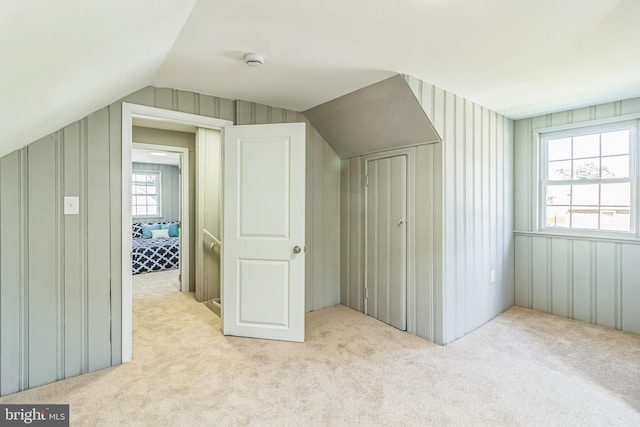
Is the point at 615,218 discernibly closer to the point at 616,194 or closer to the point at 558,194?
the point at 616,194

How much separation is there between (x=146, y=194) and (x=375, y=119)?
660 cm

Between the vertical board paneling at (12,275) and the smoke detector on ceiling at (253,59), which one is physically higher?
the smoke detector on ceiling at (253,59)

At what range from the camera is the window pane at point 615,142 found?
2.94 metres

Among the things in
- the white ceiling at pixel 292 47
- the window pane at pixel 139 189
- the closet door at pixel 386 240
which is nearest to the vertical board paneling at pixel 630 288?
the white ceiling at pixel 292 47

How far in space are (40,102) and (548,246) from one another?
4.39 meters

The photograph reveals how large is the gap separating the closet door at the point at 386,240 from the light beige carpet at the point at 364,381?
272mm

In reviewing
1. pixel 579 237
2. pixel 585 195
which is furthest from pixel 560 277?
pixel 585 195

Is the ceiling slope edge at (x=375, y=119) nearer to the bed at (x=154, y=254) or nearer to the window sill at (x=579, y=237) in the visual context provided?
the window sill at (x=579, y=237)

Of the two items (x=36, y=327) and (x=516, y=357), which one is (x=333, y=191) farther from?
(x=36, y=327)

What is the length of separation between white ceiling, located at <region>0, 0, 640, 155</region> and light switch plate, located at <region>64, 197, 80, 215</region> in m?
0.42

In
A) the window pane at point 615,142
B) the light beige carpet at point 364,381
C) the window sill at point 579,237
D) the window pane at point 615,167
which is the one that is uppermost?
the window pane at point 615,142

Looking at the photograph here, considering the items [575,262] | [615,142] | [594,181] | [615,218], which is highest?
[615,142]

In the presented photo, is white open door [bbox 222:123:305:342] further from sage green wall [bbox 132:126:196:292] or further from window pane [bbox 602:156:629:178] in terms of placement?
window pane [bbox 602:156:629:178]

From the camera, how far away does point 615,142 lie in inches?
118
